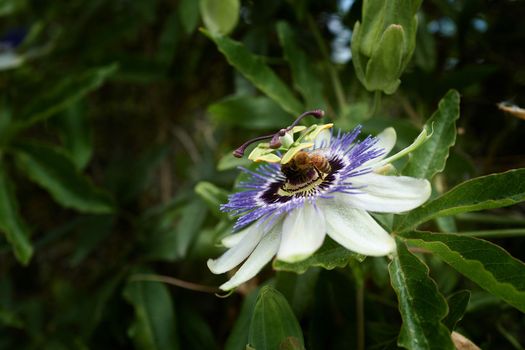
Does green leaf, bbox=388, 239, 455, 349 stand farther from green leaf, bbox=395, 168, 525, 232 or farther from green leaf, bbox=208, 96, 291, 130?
green leaf, bbox=208, 96, 291, 130

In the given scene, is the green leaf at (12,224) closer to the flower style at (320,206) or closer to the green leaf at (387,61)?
the flower style at (320,206)

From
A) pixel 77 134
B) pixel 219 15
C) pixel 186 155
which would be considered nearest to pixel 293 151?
pixel 219 15

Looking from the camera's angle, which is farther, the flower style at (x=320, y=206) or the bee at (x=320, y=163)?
the bee at (x=320, y=163)

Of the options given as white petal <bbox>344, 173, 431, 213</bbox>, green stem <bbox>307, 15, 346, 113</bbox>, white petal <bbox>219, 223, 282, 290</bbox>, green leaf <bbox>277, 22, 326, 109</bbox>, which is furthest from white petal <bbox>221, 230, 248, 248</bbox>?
green stem <bbox>307, 15, 346, 113</bbox>

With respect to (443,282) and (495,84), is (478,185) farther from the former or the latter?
(495,84)

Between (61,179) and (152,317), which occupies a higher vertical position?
(61,179)

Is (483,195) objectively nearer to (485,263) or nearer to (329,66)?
(485,263)

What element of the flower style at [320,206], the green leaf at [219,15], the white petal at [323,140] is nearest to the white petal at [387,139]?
the flower style at [320,206]
